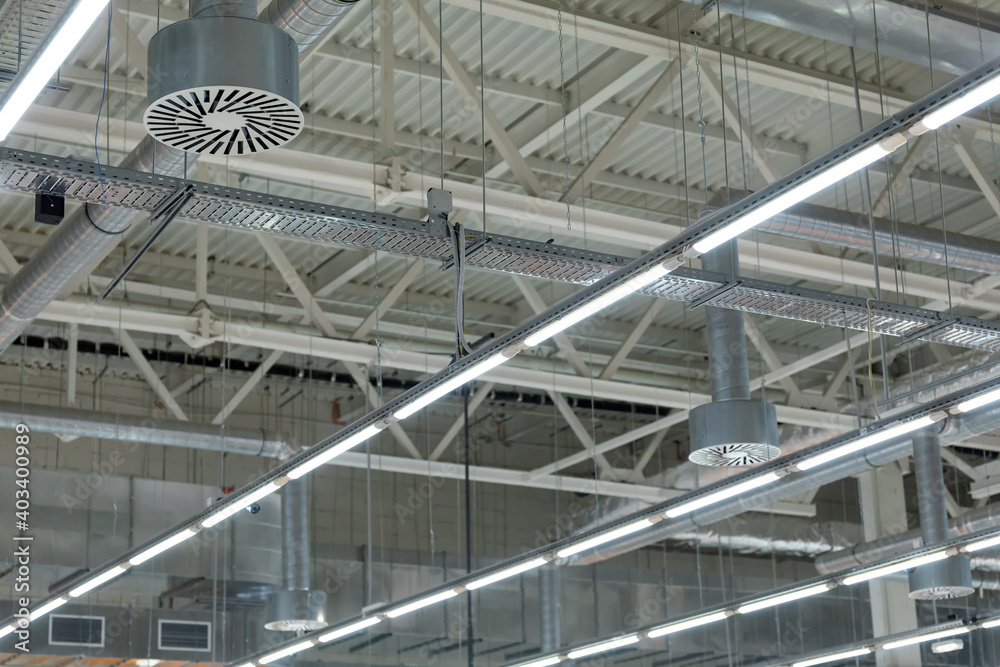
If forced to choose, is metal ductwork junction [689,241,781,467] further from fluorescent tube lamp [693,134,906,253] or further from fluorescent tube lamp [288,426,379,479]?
fluorescent tube lamp [693,134,906,253]

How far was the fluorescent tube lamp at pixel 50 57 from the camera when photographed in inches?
156

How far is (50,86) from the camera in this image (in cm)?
1034

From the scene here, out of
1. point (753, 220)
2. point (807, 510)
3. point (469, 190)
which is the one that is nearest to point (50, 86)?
point (469, 190)

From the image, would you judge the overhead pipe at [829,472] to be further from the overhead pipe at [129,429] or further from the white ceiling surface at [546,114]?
the overhead pipe at [129,429]

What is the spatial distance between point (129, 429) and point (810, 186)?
9.50 metres

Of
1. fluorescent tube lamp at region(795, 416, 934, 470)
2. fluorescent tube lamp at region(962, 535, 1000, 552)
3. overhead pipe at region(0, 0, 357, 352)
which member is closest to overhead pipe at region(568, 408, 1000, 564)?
fluorescent tube lamp at region(962, 535, 1000, 552)

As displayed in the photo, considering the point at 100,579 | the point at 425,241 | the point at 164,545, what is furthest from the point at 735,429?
the point at 100,579

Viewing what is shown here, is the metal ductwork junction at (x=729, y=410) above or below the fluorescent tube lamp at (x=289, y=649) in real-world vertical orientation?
above

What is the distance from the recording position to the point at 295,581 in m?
13.6

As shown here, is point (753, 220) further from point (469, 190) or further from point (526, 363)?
point (526, 363)

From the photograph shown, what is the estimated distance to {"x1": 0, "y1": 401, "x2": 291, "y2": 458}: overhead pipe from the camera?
13.1 metres

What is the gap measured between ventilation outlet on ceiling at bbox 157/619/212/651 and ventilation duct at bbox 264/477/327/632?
10.6 feet

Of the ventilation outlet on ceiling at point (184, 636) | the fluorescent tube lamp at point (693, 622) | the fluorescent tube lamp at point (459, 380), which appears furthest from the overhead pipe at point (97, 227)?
the ventilation outlet on ceiling at point (184, 636)

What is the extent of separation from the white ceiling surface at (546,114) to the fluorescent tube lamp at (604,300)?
2.63 metres
